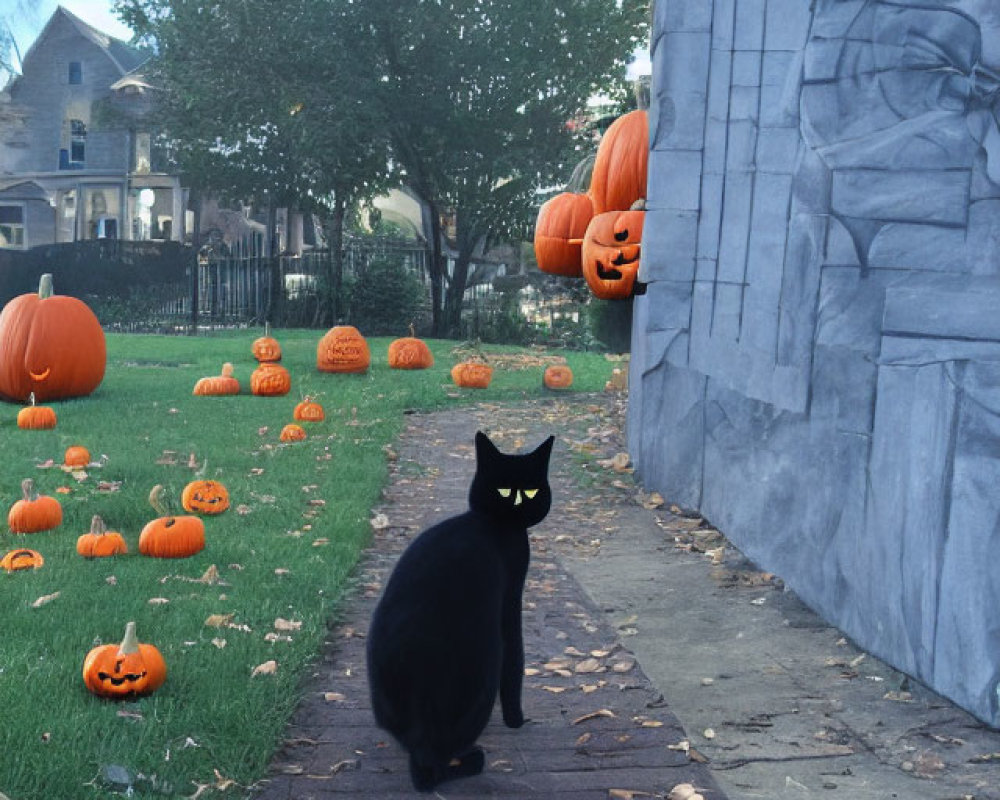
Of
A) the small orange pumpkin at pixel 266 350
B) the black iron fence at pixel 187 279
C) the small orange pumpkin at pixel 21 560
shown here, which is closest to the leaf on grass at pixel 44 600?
the small orange pumpkin at pixel 21 560

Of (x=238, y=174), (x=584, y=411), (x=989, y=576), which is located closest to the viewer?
(x=989, y=576)

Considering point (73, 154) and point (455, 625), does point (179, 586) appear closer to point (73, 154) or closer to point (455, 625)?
point (455, 625)

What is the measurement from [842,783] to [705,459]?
393 centimetres

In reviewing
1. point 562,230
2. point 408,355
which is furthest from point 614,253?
point 408,355

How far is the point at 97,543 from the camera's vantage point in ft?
19.5

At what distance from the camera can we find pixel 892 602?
4641 millimetres

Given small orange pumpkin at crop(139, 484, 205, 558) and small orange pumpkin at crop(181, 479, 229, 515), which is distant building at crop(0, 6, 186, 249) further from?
small orange pumpkin at crop(139, 484, 205, 558)

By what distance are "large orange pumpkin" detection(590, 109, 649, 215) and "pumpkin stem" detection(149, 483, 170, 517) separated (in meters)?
5.10

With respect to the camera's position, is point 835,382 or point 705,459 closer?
point 835,382

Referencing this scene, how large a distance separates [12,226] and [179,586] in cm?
4073

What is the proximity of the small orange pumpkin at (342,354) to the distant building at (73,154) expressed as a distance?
26.2 m

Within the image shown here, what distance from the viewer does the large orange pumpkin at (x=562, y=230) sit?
452 inches

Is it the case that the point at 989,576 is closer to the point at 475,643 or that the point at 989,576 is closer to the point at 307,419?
the point at 475,643

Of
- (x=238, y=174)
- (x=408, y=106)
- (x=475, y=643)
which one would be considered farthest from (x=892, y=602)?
(x=238, y=174)
